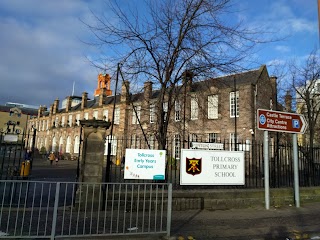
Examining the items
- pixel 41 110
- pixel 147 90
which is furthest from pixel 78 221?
pixel 41 110

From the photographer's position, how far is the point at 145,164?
28.4ft

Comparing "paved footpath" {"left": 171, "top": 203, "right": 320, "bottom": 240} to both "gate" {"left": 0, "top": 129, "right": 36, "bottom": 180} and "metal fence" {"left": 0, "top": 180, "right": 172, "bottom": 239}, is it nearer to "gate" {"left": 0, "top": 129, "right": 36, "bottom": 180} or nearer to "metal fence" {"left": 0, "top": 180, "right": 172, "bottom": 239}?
"metal fence" {"left": 0, "top": 180, "right": 172, "bottom": 239}

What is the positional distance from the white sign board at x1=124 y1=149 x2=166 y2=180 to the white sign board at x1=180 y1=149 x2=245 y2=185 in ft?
2.57

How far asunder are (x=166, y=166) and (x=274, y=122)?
4.20 meters

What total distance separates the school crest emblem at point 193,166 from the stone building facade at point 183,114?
57cm

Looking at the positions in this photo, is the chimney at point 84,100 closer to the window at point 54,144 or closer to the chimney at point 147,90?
the window at point 54,144

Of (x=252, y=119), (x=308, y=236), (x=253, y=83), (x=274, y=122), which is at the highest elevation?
(x=253, y=83)

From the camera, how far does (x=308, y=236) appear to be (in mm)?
6270

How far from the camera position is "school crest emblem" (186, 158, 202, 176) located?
30.2 ft

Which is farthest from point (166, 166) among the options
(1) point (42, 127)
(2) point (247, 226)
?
(1) point (42, 127)

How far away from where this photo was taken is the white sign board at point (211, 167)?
9.20m

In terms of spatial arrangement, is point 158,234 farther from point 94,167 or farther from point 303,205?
point 303,205

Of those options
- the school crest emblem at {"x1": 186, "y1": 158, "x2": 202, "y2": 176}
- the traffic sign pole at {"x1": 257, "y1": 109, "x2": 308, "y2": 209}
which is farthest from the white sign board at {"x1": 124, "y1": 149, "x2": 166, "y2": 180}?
the traffic sign pole at {"x1": 257, "y1": 109, "x2": 308, "y2": 209}

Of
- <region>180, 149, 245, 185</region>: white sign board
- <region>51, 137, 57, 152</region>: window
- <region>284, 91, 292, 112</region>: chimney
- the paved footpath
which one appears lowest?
the paved footpath
